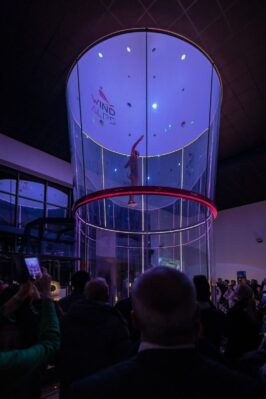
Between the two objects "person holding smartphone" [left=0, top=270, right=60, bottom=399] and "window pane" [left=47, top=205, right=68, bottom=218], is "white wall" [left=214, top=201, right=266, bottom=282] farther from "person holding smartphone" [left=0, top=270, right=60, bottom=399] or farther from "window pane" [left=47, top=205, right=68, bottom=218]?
"person holding smartphone" [left=0, top=270, right=60, bottom=399]

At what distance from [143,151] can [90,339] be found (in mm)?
7951

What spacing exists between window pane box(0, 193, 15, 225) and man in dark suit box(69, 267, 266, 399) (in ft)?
42.7

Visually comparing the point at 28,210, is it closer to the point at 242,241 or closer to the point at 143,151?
the point at 143,151

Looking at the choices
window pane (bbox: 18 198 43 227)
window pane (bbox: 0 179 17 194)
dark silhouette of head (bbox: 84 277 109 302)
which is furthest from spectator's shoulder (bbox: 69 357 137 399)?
window pane (bbox: 18 198 43 227)

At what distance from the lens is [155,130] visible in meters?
10.8

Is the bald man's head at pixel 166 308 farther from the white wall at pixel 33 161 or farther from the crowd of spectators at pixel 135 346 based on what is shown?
the white wall at pixel 33 161

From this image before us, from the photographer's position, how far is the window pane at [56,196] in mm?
15416

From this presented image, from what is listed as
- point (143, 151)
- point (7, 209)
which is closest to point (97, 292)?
point (143, 151)

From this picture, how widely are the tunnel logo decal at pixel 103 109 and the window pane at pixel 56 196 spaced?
562cm

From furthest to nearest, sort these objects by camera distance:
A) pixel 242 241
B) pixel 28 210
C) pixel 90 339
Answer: pixel 242 241 < pixel 28 210 < pixel 90 339

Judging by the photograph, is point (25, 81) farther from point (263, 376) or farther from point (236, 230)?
point (236, 230)

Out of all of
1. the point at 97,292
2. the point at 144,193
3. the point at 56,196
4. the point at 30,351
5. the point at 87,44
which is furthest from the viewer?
the point at 56,196

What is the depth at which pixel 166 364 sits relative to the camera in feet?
4.33

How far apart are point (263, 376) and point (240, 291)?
195cm
